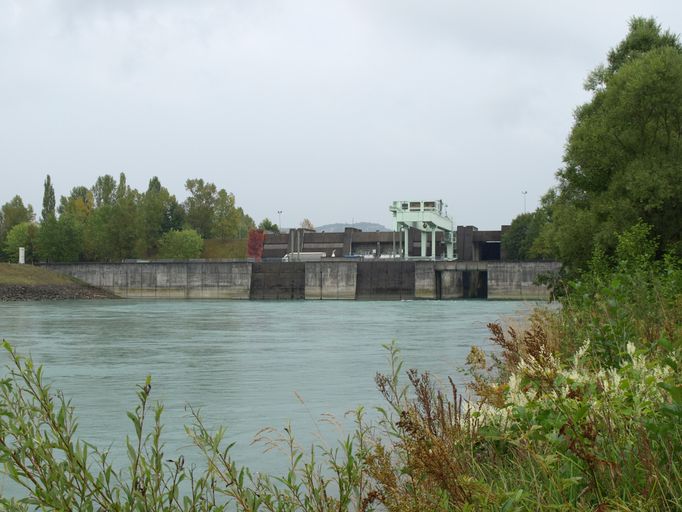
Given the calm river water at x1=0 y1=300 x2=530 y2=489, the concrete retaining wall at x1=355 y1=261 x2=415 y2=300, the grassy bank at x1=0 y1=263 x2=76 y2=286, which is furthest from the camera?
the concrete retaining wall at x1=355 y1=261 x2=415 y2=300

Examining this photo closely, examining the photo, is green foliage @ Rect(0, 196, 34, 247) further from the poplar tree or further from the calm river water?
the calm river water

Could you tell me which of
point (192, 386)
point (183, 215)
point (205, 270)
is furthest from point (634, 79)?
point (183, 215)

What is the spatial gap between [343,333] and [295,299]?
192 feet

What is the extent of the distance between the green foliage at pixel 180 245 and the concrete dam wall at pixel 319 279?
13.9m

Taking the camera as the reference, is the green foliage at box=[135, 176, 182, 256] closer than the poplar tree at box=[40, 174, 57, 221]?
Yes

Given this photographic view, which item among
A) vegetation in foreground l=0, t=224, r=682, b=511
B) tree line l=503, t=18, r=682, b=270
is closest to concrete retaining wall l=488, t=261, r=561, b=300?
tree line l=503, t=18, r=682, b=270

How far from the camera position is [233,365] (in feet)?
77.7

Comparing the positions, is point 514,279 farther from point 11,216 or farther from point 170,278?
point 11,216

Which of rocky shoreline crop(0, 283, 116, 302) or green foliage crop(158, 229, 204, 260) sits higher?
green foliage crop(158, 229, 204, 260)

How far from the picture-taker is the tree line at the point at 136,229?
11625 cm

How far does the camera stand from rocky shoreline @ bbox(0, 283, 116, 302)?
8394 centimetres

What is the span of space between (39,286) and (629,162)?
6977cm

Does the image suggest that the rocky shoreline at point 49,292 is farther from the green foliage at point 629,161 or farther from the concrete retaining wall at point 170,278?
A: the green foliage at point 629,161

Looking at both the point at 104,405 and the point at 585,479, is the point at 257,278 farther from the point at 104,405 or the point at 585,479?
the point at 585,479
